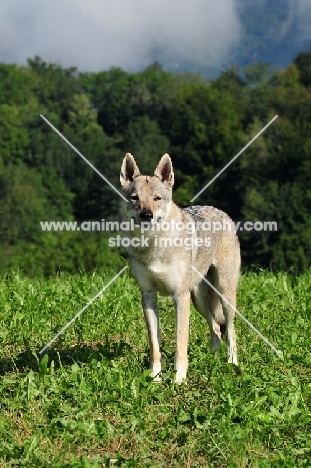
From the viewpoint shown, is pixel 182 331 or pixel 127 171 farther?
pixel 127 171

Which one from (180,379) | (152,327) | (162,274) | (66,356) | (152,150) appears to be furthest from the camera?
(152,150)

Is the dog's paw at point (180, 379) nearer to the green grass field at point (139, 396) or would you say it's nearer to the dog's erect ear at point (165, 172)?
the green grass field at point (139, 396)

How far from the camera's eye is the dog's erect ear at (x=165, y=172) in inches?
276

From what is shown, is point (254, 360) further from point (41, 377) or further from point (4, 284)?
point (4, 284)

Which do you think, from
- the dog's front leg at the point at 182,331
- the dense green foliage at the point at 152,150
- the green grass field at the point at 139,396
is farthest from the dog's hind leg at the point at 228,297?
the dense green foliage at the point at 152,150

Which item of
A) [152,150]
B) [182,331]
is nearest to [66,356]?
[182,331]

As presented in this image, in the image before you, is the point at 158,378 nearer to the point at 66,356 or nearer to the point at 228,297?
the point at 66,356

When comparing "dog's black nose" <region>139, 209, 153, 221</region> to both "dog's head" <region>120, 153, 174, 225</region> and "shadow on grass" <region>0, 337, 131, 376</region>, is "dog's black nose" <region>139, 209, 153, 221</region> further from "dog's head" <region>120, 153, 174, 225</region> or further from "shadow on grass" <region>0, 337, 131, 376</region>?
"shadow on grass" <region>0, 337, 131, 376</region>

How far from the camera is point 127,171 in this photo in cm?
710

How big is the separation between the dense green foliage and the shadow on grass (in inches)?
1403

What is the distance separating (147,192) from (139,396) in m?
1.99

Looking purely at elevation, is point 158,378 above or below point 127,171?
below

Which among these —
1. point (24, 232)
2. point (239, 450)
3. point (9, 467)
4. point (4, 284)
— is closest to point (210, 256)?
point (239, 450)

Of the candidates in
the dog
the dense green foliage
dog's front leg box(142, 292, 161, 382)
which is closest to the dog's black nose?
the dog
